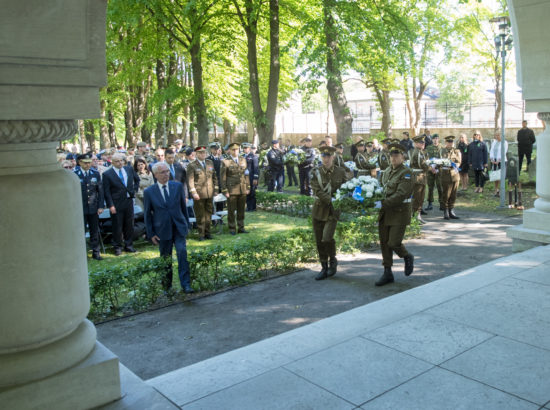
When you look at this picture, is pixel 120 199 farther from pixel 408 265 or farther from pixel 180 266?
pixel 408 265

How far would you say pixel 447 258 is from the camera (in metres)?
10.5

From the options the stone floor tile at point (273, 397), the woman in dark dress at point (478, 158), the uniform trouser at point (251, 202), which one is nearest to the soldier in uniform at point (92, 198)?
the uniform trouser at point (251, 202)

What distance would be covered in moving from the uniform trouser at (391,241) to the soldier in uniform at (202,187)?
5549 millimetres

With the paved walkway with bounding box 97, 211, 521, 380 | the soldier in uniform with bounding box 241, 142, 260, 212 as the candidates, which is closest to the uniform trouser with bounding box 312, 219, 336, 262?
the paved walkway with bounding box 97, 211, 521, 380

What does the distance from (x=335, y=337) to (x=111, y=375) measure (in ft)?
7.46

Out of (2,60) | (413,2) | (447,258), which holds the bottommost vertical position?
(447,258)

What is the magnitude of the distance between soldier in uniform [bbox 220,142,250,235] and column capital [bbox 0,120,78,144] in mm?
10339

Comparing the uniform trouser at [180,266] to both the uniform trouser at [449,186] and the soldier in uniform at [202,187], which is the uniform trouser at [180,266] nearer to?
the soldier in uniform at [202,187]

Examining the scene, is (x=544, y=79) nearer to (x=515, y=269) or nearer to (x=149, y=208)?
(x=515, y=269)

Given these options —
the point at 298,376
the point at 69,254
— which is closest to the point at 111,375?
the point at 69,254

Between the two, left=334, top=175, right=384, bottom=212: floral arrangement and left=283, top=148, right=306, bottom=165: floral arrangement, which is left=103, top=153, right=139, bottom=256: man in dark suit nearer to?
left=334, top=175, right=384, bottom=212: floral arrangement

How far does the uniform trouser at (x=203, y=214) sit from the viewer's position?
13.2 meters

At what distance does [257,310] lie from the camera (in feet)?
25.7

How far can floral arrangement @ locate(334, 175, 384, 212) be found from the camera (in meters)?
9.49
